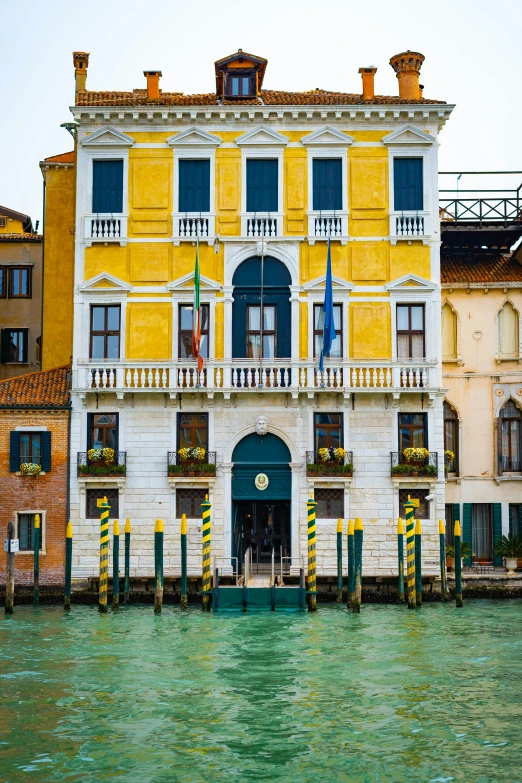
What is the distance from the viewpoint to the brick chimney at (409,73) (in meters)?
33.2

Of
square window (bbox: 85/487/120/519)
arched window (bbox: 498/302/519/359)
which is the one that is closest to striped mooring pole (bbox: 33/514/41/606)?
square window (bbox: 85/487/120/519)

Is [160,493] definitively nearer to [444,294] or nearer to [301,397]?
[301,397]

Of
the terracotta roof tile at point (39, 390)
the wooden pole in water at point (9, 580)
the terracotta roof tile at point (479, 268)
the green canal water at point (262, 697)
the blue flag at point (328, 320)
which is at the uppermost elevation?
the terracotta roof tile at point (479, 268)

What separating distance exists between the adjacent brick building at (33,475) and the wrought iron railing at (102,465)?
439mm

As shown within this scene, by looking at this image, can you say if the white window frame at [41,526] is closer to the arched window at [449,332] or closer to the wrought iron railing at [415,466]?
the wrought iron railing at [415,466]

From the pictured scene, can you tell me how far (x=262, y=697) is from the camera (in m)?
18.9

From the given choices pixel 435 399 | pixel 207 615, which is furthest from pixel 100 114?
pixel 207 615

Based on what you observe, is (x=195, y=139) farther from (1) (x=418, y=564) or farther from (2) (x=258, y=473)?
(1) (x=418, y=564)

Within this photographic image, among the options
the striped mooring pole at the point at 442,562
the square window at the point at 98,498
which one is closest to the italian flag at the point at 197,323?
the square window at the point at 98,498

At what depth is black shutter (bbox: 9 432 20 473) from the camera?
30109 mm

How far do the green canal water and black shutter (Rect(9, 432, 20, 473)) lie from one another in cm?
442

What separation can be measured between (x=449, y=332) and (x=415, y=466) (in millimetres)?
5326

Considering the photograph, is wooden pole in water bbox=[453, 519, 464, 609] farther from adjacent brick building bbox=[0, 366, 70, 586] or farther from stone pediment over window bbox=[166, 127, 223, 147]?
stone pediment over window bbox=[166, 127, 223, 147]

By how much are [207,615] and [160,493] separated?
440 cm
